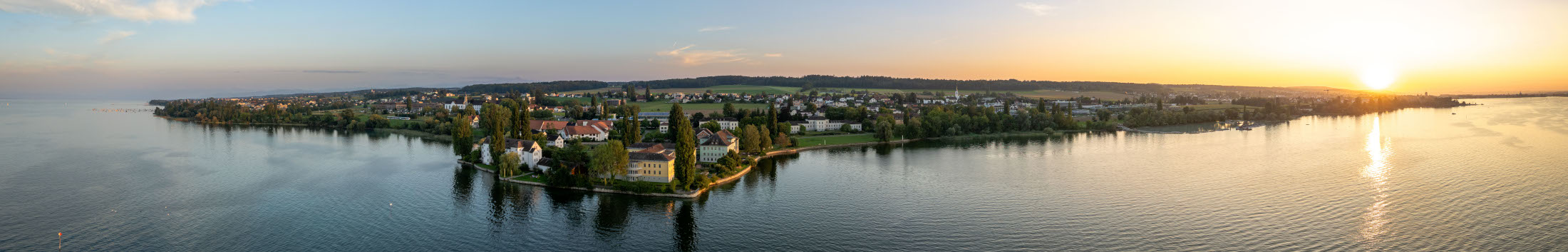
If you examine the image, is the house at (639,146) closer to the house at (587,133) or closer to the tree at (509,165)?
the tree at (509,165)

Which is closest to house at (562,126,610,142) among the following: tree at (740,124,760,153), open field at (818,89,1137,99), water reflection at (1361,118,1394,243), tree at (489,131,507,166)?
tree at (740,124,760,153)

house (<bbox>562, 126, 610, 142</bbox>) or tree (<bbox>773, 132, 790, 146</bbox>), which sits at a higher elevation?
house (<bbox>562, 126, 610, 142</bbox>)

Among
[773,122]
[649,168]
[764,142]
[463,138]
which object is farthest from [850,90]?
[649,168]

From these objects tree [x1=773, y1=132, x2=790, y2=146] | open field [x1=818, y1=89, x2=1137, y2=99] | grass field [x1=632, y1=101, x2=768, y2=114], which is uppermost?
open field [x1=818, y1=89, x2=1137, y2=99]

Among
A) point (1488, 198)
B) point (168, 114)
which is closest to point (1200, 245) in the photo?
point (1488, 198)

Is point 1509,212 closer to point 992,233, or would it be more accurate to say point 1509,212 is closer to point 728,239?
point 992,233

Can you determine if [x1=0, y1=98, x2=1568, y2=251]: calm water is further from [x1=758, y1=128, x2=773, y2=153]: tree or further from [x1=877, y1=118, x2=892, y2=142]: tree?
[x1=877, y1=118, x2=892, y2=142]: tree

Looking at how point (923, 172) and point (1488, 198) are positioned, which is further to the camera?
point (923, 172)
